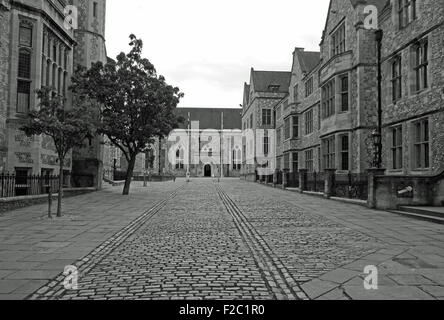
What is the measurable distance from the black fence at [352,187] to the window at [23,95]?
51.2ft

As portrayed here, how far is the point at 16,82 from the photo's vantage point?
1766 cm

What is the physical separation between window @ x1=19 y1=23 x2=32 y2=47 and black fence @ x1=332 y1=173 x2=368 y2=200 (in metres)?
16.4

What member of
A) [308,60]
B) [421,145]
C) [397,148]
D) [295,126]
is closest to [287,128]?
[295,126]

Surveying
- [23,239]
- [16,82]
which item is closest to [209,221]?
[23,239]

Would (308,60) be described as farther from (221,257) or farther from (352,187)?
(221,257)

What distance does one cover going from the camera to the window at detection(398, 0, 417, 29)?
1791 cm

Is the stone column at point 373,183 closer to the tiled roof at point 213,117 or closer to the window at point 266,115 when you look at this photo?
the window at point 266,115

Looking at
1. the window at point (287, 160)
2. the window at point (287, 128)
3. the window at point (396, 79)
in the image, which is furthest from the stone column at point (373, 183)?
the window at point (287, 160)

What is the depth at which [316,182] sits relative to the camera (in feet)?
82.5

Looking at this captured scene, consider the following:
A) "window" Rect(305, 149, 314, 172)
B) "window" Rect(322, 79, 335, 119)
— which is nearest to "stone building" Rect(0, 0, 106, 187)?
"window" Rect(322, 79, 335, 119)

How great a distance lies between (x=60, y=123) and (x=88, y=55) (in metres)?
16.4

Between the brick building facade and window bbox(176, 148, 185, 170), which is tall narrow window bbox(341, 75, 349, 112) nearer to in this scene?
the brick building facade

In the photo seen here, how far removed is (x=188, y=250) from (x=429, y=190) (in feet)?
37.2

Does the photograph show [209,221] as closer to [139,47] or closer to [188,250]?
[188,250]
